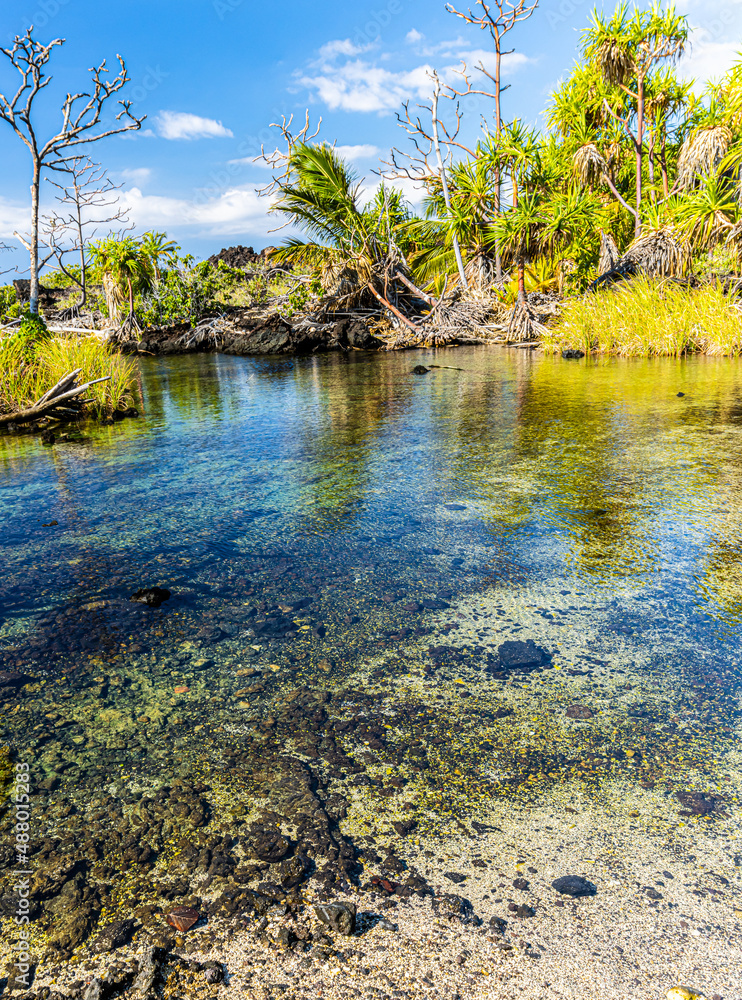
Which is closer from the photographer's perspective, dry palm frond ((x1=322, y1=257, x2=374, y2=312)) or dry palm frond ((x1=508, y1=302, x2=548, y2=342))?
dry palm frond ((x1=508, y1=302, x2=548, y2=342))

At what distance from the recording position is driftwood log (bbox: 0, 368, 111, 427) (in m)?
6.65

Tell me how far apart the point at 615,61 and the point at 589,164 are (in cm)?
305

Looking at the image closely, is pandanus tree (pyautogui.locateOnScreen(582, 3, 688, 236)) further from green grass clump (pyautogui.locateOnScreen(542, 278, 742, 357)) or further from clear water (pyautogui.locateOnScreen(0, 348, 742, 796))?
clear water (pyautogui.locateOnScreen(0, 348, 742, 796))

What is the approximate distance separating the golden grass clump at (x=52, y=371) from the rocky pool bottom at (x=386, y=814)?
18.4 feet

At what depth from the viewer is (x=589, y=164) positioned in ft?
58.4

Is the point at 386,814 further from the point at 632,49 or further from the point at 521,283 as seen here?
the point at 632,49

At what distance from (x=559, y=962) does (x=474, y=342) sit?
49.1 ft

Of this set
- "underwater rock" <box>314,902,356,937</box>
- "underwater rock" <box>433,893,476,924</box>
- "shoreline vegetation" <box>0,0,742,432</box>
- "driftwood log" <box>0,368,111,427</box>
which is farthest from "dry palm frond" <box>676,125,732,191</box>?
"underwater rock" <box>314,902,356,937</box>

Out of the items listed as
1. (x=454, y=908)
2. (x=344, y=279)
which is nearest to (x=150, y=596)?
(x=454, y=908)

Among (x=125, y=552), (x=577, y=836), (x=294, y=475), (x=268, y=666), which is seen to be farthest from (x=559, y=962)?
(x=294, y=475)

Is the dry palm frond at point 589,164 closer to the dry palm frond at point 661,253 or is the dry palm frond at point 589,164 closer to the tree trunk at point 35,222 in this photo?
the dry palm frond at point 661,253

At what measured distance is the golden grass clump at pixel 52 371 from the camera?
268 inches

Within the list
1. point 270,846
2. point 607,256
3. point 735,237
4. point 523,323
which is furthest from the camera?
point 607,256

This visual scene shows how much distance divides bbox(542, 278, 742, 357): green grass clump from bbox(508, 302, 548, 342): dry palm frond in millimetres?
2013
